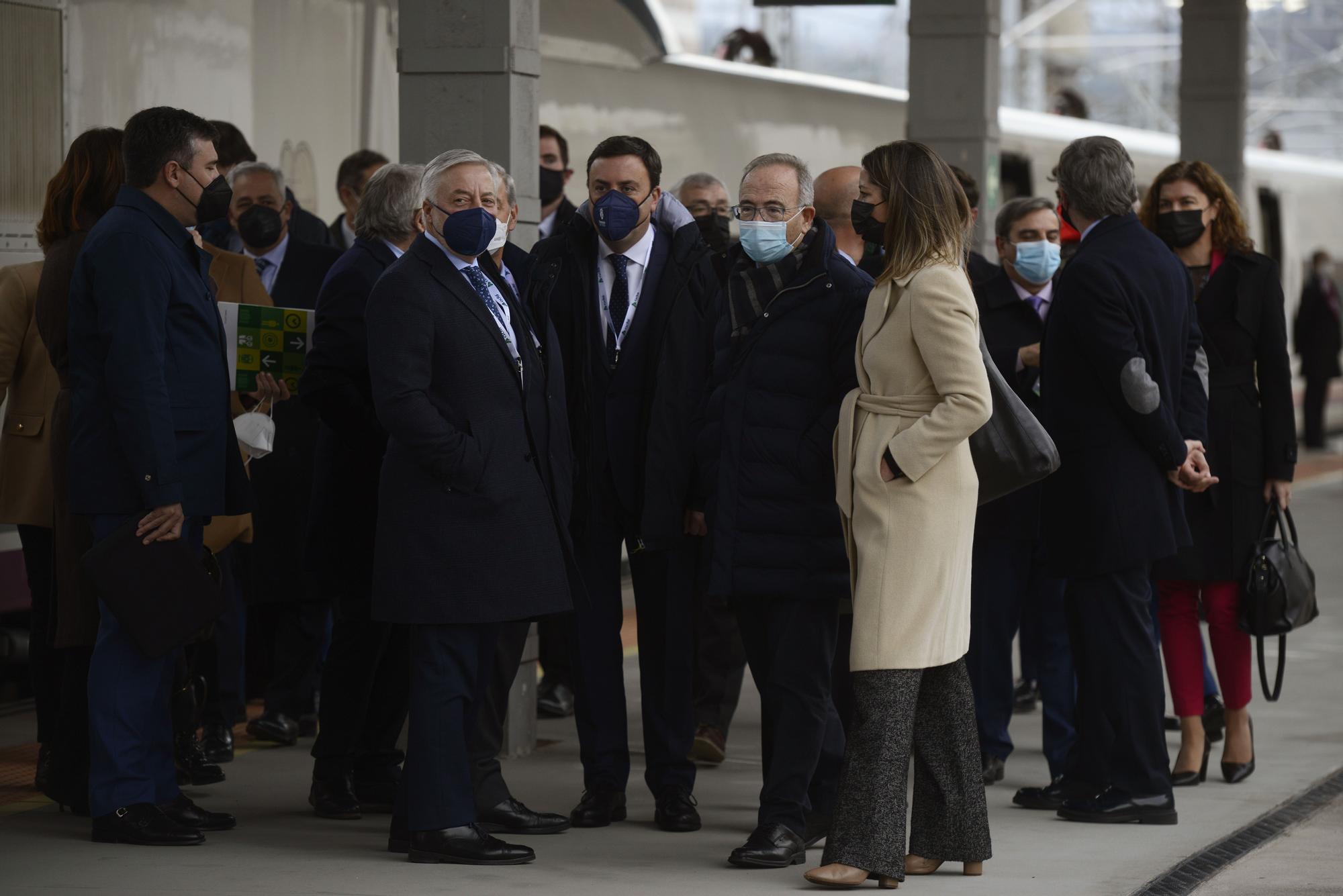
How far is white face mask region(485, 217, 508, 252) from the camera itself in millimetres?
5629

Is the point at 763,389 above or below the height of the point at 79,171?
below

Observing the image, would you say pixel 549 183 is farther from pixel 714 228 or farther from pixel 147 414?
pixel 147 414

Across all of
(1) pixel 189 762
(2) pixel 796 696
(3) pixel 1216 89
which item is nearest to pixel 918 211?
(2) pixel 796 696

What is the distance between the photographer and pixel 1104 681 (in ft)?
20.3

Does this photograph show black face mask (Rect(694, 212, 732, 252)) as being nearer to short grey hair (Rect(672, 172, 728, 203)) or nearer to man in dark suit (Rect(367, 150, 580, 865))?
short grey hair (Rect(672, 172, 728, 203))

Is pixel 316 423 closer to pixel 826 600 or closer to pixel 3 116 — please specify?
pixel 3 116

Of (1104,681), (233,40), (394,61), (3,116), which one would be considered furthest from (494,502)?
(394,61)

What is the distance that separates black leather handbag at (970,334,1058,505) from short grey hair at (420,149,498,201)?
1423 mm

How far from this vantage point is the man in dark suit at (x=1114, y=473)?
6.11 metres

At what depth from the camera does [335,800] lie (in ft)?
20.4

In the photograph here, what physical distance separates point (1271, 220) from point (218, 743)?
17824mm

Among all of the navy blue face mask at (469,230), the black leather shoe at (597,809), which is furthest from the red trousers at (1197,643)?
the navy blue face mask at (469,230)

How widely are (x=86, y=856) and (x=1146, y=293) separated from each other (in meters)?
3.39

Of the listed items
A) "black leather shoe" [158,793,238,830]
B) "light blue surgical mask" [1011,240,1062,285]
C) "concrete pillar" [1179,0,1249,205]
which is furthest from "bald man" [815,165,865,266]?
"concrete pillar" [1179,0,1249,205]
